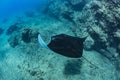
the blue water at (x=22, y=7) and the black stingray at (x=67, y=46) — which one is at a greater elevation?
the black stingray at (x=67, y=46)

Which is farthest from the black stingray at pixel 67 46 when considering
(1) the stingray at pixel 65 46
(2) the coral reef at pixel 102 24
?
(2) the coral reef at pixel 102 24

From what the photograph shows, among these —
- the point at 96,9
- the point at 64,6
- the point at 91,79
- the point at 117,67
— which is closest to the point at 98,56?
the point at 117,67

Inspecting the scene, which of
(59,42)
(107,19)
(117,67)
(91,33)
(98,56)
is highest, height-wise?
(59,42)

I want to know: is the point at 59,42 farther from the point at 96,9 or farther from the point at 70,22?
the point at 70,22

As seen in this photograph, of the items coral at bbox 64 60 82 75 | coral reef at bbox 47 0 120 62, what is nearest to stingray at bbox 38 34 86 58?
coral at bbox 64 60 82 75

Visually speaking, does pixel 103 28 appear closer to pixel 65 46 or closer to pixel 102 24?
pixel 102 24

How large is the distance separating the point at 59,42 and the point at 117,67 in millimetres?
3492

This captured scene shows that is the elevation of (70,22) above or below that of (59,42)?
below

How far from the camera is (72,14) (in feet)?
37.4

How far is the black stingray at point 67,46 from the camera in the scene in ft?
17.3

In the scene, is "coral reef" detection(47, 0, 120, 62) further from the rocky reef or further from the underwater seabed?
the underwater seabed

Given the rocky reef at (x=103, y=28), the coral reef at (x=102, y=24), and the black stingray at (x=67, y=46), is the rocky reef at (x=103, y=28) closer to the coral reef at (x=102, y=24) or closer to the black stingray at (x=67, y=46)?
the coral reef at (x=102, y=24)

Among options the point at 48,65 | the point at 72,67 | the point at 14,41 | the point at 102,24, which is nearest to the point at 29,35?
the point at 14,41

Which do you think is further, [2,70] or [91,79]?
[2,70]
